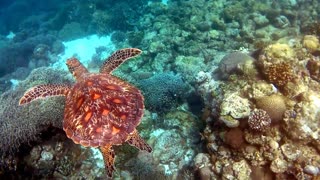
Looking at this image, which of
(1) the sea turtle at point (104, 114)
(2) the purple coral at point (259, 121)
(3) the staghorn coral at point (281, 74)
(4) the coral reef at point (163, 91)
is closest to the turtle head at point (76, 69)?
(1) the sea turtle at point (104, 114)

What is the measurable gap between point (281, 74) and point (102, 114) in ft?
11.2

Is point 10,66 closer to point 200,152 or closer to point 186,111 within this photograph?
point 186,111

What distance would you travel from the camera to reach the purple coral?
187 inches

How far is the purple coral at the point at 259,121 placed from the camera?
187 inches

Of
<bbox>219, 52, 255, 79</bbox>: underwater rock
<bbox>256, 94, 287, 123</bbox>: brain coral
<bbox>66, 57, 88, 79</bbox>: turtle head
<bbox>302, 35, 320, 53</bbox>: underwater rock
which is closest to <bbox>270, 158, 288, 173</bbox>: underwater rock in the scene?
<bbox>256, 94, 287, 123</bbox>: brain coral

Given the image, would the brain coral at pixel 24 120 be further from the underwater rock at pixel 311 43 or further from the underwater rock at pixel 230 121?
the underwater rock at pixel 311 43

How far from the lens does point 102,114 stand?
4.11 meters

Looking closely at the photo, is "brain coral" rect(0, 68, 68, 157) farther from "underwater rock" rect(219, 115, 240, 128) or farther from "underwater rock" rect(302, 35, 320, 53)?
"underwater rock" rect(302, 35, 320, 53)

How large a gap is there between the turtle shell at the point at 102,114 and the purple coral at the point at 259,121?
1985 millimetres

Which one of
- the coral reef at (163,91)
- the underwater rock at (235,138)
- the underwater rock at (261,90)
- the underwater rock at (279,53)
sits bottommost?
the coral reef at (163,91)

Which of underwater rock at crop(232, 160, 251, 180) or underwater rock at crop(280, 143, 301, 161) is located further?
underwater rock at crop(232, 160, 251, 180)

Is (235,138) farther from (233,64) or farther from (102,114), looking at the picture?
(102,114)

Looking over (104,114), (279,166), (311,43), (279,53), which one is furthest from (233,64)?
(104,114)

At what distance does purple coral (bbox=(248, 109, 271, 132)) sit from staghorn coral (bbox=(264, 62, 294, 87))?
806mm
